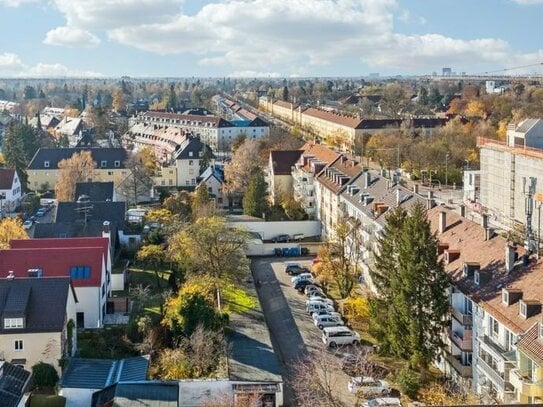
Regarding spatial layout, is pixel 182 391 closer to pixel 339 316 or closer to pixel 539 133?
pixel 339 316

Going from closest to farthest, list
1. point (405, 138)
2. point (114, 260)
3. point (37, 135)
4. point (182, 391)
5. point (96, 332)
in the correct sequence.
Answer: point (182, 391)
point (96, 332)
point (114, 260)
point (405, 138)
point (37, 135)

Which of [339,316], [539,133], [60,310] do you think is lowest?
[339,316]

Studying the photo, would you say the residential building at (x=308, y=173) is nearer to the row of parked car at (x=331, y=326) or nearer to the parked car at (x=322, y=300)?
the row of parked car at (x=331, y=326)

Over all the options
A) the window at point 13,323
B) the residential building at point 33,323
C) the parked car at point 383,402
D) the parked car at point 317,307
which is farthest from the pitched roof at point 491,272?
the window at point 13,323

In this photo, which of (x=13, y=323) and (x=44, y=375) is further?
(x=13, y=323)

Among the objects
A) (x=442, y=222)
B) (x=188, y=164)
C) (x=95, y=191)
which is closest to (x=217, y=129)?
(x=188, y=164)

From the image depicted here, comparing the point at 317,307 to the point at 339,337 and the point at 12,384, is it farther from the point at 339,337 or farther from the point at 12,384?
the point at 12,384

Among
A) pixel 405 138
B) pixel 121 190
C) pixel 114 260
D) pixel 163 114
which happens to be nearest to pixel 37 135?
pixel 163 114
